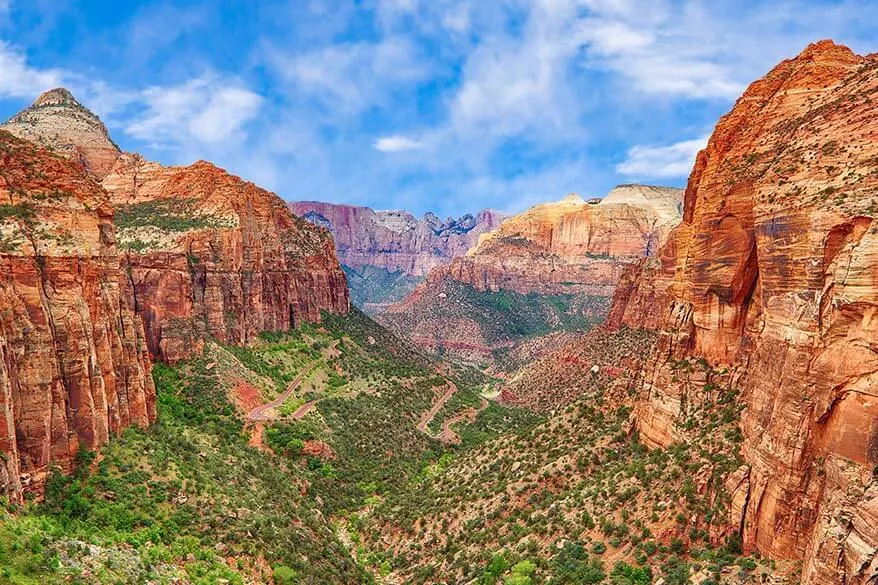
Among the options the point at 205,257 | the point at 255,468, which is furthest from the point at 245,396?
the point at 205,257

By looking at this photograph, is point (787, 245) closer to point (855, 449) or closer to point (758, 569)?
point (855, 449)

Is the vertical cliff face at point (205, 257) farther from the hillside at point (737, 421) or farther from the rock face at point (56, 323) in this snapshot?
the hillside at point (737, 421)

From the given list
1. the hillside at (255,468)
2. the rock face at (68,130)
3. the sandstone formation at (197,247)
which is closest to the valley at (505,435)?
the hillside at (255,468)

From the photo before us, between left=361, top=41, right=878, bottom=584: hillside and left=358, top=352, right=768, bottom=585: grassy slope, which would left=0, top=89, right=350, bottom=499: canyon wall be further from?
left=361, top=41, right=878, bottom=584: hillside

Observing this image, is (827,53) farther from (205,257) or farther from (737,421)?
(205,257)

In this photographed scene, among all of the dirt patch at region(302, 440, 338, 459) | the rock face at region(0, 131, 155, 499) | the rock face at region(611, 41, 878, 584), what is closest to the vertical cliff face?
the dirt patch at region(302, 440, 338, 459)

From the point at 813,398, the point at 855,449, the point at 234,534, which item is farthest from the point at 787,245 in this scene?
the point at 234,534
